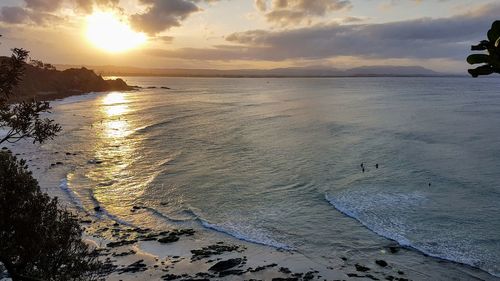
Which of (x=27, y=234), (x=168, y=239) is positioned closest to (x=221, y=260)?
(x=168, y=239)

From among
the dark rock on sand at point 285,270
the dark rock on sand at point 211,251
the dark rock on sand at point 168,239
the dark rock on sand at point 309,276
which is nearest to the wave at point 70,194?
the dark rock on sand at point 168,239

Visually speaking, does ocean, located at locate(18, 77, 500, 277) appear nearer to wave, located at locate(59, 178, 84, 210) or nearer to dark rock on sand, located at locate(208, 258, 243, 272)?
wave, located at locate(59, 178, 84, 210)

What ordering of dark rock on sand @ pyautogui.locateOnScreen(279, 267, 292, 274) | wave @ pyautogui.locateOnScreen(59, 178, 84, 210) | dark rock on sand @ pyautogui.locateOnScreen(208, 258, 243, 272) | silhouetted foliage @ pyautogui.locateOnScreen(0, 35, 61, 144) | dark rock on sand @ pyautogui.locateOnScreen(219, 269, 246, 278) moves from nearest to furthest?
silhouetted foliage @ pyautogui.locateOnScreen(0, 35, 61, 144), dark rock on sand @ pyautogui.locateOnScreen(219, 269, 246, 278), dark rock on sand @ pyautogui.locateOnScreen(279, 267, 292, 274), dark rock on sand @ pyautogui.locateOnScreen(208, 258, 243, 272), wave @ pyautogui.locateOnScreen(59, 178, 84, 210)

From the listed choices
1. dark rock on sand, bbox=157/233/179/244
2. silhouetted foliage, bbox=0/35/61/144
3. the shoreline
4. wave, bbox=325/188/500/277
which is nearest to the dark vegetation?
silhouetted foliage, bbox=0/35/61/144

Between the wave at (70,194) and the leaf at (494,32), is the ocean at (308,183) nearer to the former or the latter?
the wave at (70,194)

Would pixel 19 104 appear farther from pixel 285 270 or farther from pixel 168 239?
pixel 168 239

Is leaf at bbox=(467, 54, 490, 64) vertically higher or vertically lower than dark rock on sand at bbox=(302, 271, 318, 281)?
higher
